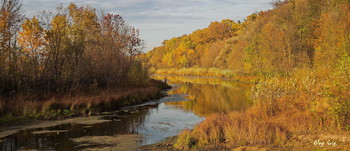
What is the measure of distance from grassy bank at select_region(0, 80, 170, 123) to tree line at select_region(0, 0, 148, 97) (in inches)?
51.2

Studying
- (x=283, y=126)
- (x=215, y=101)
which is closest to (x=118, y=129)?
(x=283, y=126)

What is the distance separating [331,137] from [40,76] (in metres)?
17.1

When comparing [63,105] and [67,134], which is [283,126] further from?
[63,105]

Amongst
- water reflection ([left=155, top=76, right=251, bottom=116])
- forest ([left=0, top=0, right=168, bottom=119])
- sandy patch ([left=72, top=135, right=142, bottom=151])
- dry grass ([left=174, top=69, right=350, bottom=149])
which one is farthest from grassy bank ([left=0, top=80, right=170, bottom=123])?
dry grass ([left=174, top=69, right=350, bottom=149])

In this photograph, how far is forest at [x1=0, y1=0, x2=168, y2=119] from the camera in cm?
1692

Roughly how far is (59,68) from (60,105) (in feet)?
14.2

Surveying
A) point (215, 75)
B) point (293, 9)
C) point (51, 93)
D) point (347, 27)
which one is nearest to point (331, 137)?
point (51, 93)

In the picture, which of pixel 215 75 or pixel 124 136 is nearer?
pixel 124 136

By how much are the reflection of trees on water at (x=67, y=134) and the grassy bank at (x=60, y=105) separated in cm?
251

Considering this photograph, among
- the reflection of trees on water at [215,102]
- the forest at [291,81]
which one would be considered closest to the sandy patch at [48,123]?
the reflection of trees on water at [215,102]

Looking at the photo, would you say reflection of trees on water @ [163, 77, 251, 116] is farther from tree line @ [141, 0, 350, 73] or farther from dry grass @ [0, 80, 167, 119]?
tree line @ [141, 0, 350, 73]

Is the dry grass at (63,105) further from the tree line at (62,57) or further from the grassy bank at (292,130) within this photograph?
the grassy bank at (292,130)

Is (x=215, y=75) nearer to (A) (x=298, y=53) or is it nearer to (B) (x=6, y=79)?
(A) (x=298, y=53)

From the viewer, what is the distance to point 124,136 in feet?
37.8
